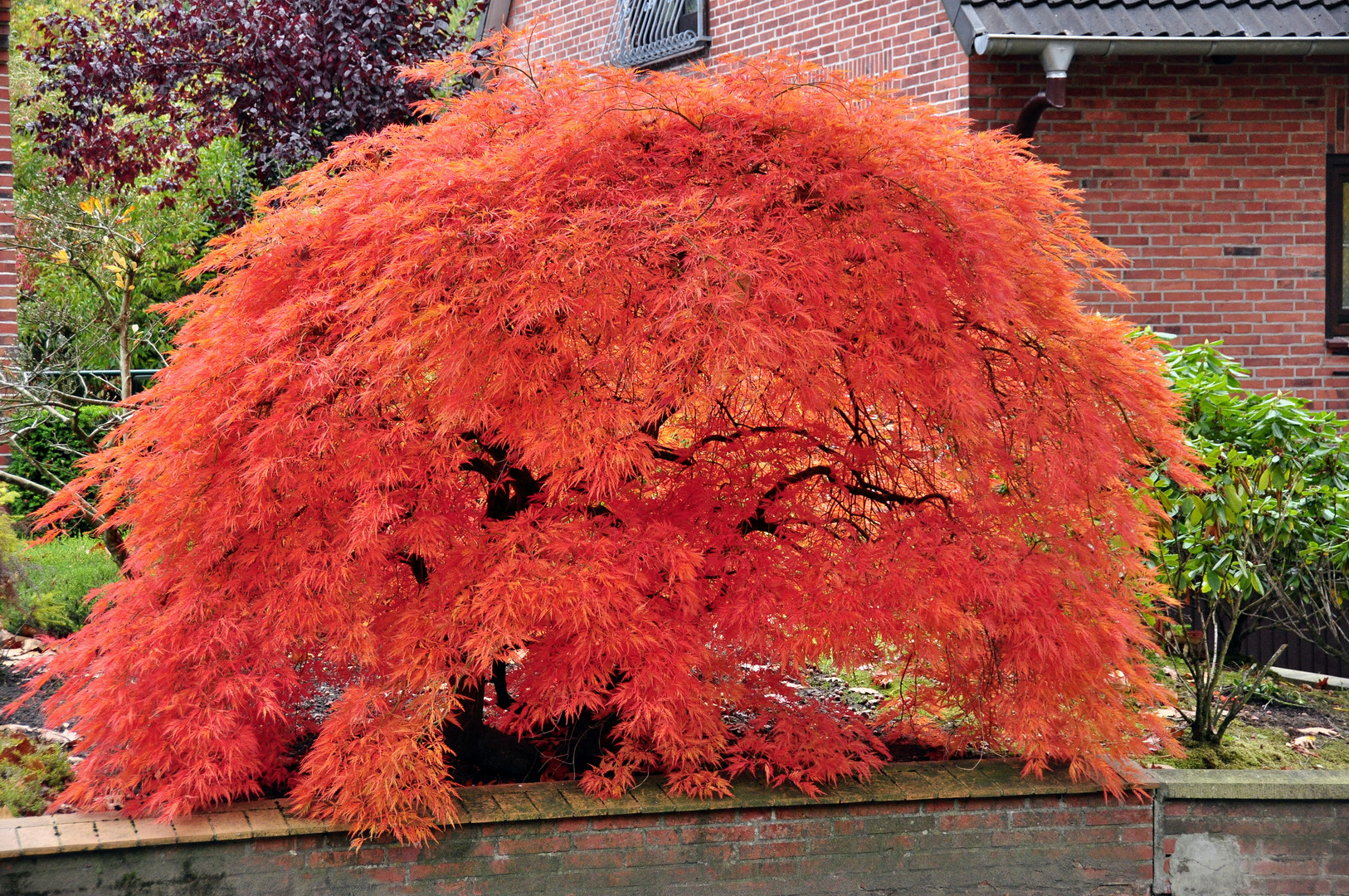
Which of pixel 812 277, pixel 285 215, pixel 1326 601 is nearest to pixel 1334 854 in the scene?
pixel 1326 601

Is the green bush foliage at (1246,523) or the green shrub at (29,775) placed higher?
the green bush foliage at (1246,523)

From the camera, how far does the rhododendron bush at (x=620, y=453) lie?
11.3 feet

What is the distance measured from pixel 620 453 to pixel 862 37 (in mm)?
5829

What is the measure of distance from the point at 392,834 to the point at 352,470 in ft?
3.80

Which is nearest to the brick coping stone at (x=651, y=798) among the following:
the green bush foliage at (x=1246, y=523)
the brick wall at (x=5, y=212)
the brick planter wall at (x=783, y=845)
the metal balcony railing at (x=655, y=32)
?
the brick planter wall at (x=783, y=845)

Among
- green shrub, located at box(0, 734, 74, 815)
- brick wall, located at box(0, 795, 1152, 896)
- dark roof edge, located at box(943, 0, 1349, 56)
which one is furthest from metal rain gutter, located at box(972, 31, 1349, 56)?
green shrub, located at box(0, 734, 74, 815)

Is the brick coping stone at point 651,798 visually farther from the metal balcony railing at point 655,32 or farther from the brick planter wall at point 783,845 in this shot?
the metal balcony railing at point 655,32

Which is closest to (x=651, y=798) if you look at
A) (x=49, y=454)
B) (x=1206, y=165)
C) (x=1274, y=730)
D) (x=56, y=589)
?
(x=1274, y=730)

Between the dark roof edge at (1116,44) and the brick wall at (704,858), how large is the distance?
4427 millimetres

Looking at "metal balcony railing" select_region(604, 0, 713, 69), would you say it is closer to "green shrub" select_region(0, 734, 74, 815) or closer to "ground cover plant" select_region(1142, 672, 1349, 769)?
"ground cover plant" select_region(1142, 672, 1349, 769)

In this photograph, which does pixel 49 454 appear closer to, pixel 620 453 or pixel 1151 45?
pixel 620 453

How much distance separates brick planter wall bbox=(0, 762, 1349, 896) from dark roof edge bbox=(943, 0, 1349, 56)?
4.27 meters

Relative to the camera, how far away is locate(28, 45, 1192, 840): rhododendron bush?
345cm

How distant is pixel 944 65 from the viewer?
291 inches
